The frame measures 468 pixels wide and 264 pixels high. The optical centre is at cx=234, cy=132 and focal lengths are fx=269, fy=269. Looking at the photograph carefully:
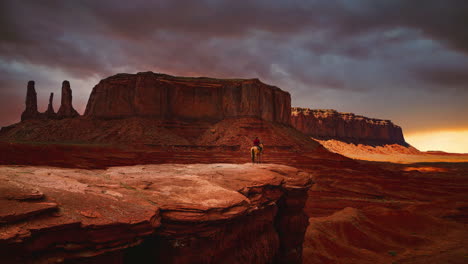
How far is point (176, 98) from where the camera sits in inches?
2520

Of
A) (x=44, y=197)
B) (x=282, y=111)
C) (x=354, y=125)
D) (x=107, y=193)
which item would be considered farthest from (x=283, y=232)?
(x=354, y=125)

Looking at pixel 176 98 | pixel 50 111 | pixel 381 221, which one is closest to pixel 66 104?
pixel 50 111

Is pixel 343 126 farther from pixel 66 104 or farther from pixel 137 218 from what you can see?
pixel 137 218

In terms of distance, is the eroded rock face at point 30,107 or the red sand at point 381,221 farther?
the eroded rock face at point 30,107

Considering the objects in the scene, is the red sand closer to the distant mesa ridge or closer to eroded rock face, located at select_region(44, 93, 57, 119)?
the distant mesa ridge

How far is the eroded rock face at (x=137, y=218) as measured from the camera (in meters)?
3.51

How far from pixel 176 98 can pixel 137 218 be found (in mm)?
61672

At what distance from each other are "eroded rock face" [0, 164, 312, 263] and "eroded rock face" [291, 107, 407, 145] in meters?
118

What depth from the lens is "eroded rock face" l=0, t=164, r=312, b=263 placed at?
351 cm

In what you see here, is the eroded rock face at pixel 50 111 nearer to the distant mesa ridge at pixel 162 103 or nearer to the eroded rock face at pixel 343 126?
the distant mesa ridge at pixel 162 103

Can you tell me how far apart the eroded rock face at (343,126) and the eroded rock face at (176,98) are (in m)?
58.7

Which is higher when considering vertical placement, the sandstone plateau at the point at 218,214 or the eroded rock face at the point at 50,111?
the eroded rock face at the point at 50,111

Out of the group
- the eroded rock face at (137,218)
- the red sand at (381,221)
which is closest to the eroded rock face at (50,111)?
the red sand at (381,221)

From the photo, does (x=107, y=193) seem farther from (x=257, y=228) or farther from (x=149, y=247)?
(x=257, y=228)
